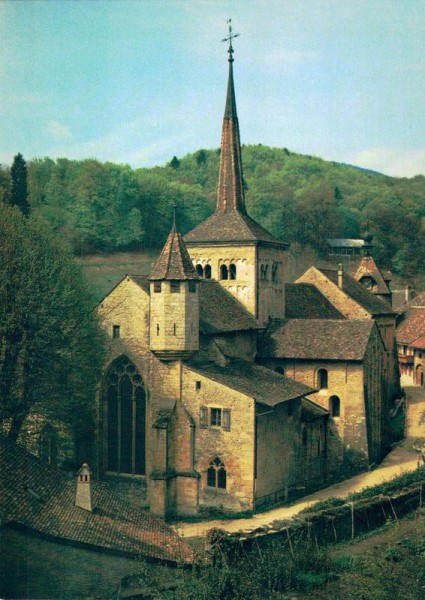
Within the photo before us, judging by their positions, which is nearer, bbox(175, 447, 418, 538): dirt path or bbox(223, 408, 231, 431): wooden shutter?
bbox(175, 447, 418, 538): dirt path

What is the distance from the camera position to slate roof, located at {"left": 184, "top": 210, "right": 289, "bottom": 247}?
47406 mm

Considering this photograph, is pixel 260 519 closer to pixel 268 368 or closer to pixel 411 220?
pixel 268 368

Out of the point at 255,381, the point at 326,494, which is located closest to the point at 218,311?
the point at 255,381

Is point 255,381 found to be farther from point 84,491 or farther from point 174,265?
point 84,491

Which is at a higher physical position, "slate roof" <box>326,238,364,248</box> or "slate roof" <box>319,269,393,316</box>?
"slate roof" <box>326,238,364,248</box>

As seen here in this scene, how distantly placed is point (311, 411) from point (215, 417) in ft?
25.9

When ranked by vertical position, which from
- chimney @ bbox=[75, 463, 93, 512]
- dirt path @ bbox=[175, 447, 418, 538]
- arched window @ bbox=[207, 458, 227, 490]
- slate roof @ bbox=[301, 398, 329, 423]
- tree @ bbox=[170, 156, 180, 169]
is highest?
tree @ bbox=[170, 156, 180, 169]

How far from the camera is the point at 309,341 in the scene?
149ft

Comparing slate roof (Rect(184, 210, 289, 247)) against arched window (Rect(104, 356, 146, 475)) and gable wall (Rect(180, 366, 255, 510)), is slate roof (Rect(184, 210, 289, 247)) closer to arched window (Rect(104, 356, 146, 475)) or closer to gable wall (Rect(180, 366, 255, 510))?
arched window (Rect(104, 356, 146, 475))

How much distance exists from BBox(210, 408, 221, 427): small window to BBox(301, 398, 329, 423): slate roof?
639cm

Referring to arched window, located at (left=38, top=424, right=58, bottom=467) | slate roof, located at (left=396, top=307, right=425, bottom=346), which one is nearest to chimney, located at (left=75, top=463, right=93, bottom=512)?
arched window, located at (left=38, top=424, right=58, bottom=467)

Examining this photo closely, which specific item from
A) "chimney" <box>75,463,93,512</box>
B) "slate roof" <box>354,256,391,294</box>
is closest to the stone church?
"chimney" <box>75,463,93,512</box>

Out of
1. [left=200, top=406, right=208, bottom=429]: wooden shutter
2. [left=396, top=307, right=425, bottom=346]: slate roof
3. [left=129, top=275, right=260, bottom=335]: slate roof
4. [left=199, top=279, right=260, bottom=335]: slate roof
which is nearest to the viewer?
[left=200, top=406, right=208, bottom=429]: wooden shutter

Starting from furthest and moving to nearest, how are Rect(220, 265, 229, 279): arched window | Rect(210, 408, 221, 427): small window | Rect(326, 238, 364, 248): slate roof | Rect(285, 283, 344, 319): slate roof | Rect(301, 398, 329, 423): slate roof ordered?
Rect(326, 238, 364, 248): slate roof, Rect(285, 283, 344, 319): slate roof, Rect(220, 265, 229, 279): arched window, Rect(301, 398, 329, 423): slate roof, Rect(210, 408, 221, 427): small window
